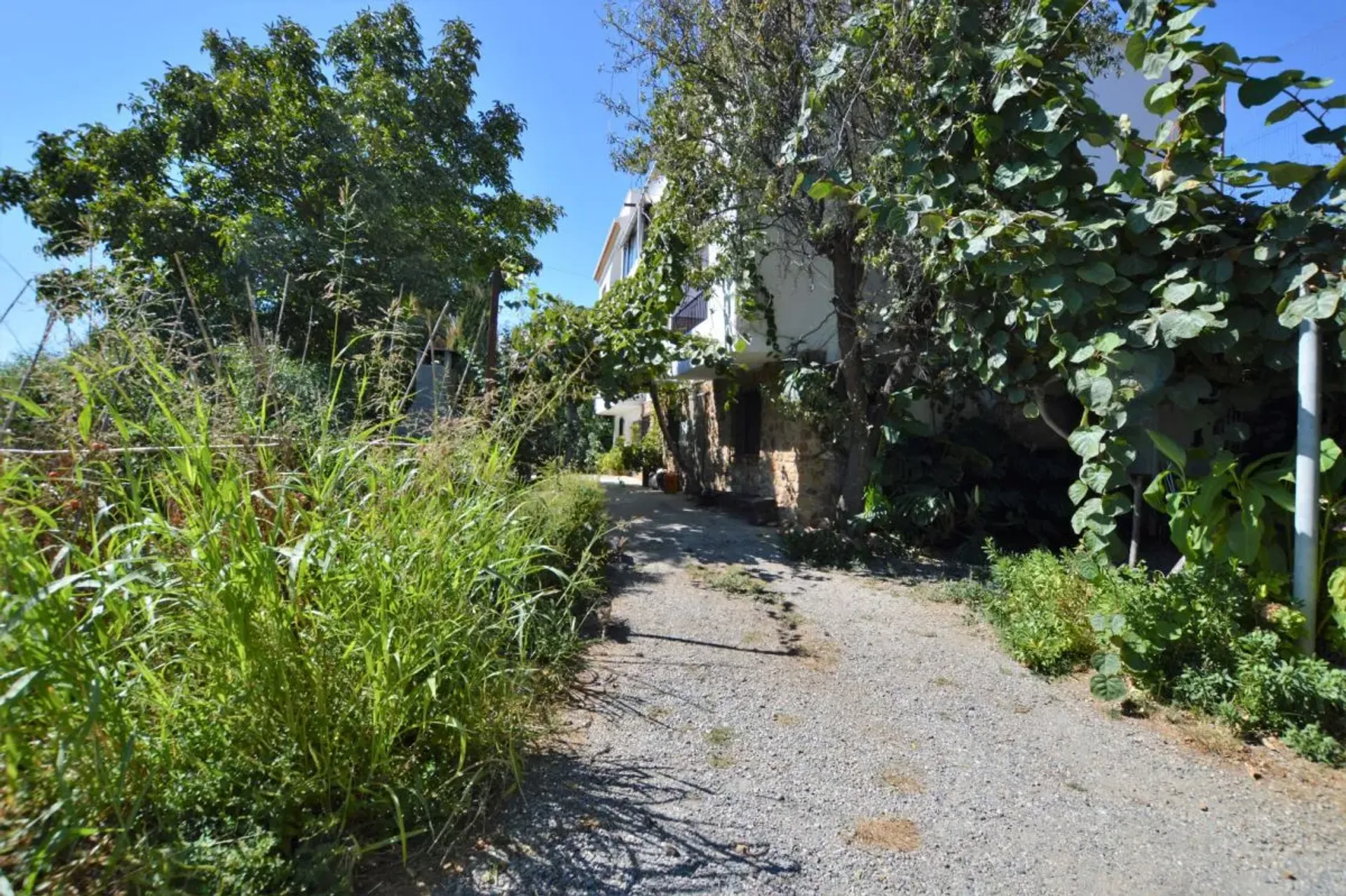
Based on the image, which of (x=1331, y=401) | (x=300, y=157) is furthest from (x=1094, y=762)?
(x=300, y=157)

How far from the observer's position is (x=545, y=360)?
24.6ft

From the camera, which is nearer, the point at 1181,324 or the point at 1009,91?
the point at 1181,324

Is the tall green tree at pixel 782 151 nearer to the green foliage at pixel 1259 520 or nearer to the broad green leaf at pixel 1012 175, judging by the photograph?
the broad green leaf at pixel 1012 175

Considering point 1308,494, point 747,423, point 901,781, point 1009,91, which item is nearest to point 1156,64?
point 1009,91

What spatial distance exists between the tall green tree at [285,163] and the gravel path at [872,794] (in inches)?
297

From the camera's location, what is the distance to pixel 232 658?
2.17m

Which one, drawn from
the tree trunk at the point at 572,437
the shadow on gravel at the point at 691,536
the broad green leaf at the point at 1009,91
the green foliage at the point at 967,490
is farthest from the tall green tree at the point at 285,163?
the broad green leaf at the point at 1009,91

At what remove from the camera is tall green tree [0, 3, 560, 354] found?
9523mm

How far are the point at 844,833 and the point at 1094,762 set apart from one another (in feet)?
4.64

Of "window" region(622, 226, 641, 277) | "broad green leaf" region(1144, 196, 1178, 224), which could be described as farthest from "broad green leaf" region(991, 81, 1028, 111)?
"window" region(622, 226, 641, 277)

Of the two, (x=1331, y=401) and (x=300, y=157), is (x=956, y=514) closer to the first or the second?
(x=1331, y=401)

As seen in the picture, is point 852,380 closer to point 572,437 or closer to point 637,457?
point 572,437

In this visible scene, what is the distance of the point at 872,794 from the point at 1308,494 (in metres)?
2.62

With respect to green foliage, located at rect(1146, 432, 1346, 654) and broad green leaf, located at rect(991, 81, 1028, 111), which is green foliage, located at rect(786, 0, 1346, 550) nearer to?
broad green leaf, located at rect(991, 81, 1028, 111)
